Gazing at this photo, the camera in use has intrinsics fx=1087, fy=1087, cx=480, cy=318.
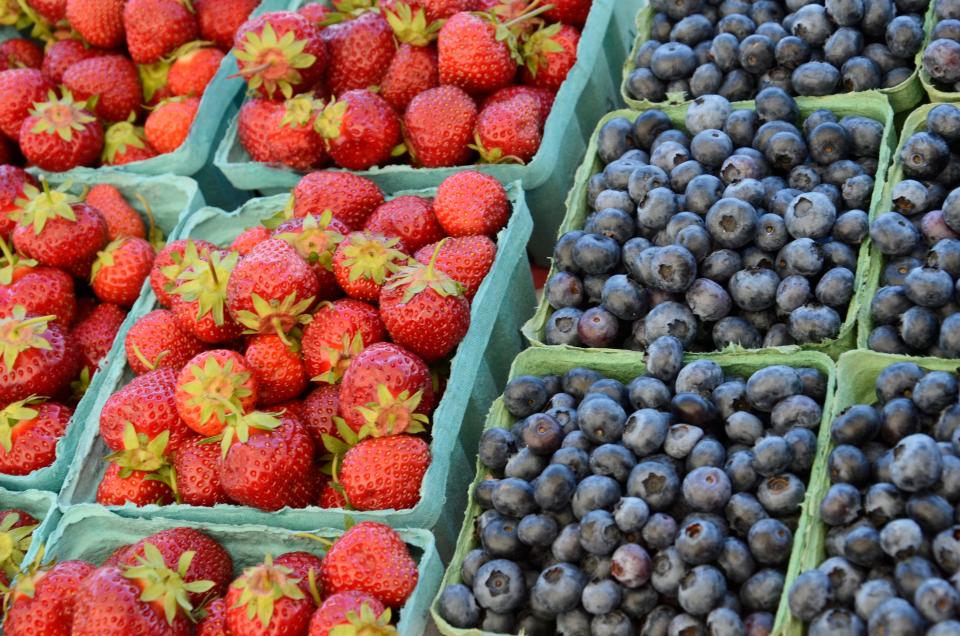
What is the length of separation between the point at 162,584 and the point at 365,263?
1.98 feet

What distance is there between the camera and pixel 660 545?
1.44 meters

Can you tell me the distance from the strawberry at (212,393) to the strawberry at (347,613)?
1.21ft

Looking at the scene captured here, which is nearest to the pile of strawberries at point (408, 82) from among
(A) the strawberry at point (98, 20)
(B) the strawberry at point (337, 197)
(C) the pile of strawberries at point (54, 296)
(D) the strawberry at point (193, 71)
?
(B) the strawberry at point (337, 197)

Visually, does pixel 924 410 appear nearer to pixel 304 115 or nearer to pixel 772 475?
pixel 772 475

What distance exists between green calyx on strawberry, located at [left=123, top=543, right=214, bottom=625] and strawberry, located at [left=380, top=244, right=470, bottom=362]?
47cm

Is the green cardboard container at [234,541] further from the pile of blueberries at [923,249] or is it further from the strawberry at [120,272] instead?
the pile of blueberries at [923,249]

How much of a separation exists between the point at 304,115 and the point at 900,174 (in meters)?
1.13

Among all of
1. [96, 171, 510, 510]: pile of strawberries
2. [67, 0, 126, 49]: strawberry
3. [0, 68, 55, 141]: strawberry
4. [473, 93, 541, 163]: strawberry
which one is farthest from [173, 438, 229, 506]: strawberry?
[67, 0, 126, 49]: strawberry

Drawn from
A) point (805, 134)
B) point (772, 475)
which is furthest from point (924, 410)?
point (805, 134)

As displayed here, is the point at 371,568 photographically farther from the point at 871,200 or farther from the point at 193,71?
the point at 193,71

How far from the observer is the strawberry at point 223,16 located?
8.40 ft

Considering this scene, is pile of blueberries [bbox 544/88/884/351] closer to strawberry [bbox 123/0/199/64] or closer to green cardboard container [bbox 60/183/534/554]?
green cardboard container [bbox 60/183/534/554]

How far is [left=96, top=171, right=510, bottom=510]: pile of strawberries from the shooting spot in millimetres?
1686

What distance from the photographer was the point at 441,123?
2.15m
